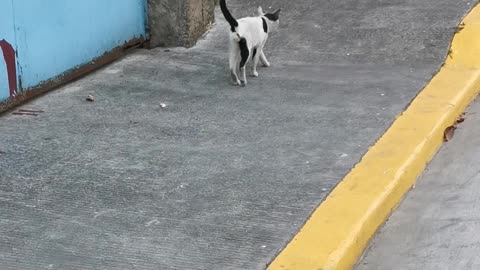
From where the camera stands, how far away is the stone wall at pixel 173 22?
23.3 feet

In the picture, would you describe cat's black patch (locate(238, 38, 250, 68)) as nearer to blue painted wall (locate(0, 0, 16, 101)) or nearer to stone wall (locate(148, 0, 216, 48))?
stone wall (locate(148, 0, 216, 48))

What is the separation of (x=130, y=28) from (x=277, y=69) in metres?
1.38

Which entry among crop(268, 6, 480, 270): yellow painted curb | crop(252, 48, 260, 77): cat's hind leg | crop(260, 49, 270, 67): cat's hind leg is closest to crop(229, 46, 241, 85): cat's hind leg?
crop(252, 48, 260, 77): cat's hind leg

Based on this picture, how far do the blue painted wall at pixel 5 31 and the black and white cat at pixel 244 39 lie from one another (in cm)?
148

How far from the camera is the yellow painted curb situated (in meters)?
3.74

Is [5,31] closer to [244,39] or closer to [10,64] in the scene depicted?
[10,64]

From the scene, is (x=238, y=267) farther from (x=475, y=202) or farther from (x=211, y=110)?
(x=211, y=110)

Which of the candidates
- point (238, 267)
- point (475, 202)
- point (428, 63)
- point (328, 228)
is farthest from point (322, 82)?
point (238, 267)

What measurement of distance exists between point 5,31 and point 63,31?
25.5 inches

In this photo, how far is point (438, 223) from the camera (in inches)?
169

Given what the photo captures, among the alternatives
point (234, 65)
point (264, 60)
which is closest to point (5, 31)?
point (234, 65)

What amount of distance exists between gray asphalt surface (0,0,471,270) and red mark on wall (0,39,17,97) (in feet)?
0.54

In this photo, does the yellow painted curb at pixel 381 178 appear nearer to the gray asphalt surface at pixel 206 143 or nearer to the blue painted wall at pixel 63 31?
the gray asphalt surface at pixel 206 143

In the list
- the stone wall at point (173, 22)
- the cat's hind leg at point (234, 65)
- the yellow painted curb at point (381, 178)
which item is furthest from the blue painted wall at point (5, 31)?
the yellow painted curb at point (381, 178)
